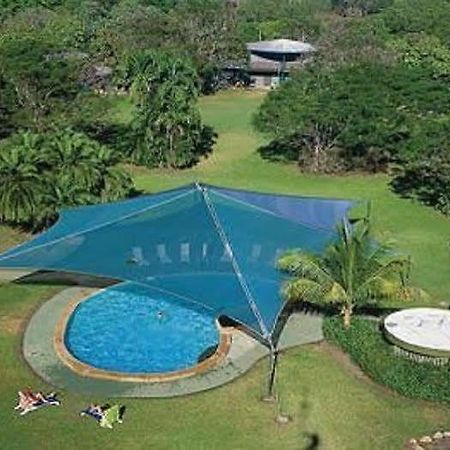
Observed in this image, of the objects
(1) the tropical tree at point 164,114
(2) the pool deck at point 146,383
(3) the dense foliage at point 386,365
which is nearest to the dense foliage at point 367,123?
(1) the tropical tree at point 164,114

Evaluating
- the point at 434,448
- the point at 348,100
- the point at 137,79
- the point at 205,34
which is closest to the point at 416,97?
the point at 348,100

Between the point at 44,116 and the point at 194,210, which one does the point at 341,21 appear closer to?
the point at 44,116

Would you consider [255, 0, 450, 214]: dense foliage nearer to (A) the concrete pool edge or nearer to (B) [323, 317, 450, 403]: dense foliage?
(B) [323, 317, 450, 403]: dense foliage

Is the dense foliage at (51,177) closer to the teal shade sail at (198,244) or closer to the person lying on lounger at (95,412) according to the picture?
the teal shade sail at (198,244)

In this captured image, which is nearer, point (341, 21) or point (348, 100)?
point (348, 100)

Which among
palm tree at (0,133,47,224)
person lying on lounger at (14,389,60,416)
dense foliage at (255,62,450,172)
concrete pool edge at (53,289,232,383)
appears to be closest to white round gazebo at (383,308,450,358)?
concrete pool edge at (53,289,232,383)

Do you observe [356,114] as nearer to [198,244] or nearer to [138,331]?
[198,244]
